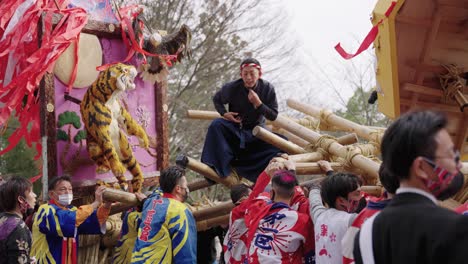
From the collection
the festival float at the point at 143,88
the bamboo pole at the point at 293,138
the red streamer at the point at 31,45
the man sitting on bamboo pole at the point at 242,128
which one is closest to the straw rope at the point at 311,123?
the festival float at the point at 143,88

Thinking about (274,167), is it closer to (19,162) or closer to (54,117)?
(54,117)

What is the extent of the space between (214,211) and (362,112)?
600 inches

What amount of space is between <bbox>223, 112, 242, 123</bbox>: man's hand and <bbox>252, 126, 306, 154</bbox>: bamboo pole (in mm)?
422

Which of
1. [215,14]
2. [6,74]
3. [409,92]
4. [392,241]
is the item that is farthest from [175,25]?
[392,241]

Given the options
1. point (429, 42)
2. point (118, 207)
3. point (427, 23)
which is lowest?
point (118, 207)

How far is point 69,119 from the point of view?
603cm

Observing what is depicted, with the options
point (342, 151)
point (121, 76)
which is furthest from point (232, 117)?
point (342, 151)

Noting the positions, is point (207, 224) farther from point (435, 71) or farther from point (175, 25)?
point (175, 25)

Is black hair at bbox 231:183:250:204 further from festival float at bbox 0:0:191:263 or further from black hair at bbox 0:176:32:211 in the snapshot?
black hair at bbox 0:176:32:211

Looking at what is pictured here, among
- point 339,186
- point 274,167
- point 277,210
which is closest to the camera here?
point 339,186

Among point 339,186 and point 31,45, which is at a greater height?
point 31,45

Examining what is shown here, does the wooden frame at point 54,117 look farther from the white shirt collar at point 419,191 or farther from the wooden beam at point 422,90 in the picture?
the white shirt collar at point 419,191

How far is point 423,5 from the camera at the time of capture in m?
4.45

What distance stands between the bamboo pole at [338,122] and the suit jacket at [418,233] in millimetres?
4030
